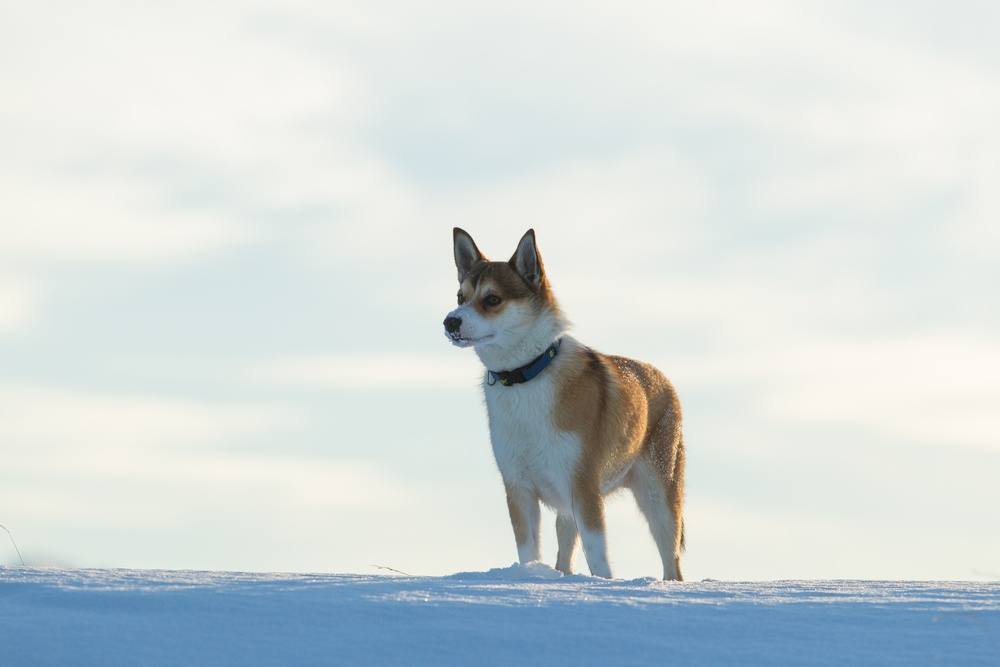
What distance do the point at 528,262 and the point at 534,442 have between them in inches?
48.7

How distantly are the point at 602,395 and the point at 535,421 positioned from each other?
0.55 meters

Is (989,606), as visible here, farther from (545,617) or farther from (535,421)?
(535,421)

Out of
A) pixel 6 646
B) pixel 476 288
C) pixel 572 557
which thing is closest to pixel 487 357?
pixel 476 288

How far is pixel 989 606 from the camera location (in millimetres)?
5352

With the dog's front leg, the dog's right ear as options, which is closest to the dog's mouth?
the dog's right ear

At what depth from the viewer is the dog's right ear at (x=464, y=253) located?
27.9 feet

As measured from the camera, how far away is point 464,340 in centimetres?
776

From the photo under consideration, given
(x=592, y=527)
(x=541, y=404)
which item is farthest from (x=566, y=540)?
(x=541, y=404)

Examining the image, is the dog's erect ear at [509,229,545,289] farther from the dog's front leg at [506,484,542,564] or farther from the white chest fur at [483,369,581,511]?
the dog's front leg at [506,484,542,564]

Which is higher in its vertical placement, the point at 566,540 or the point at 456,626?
the point at 566,540

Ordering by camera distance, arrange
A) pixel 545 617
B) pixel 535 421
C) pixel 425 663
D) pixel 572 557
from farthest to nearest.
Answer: pixel 572 557 → pixel 535 421 → pixel 545 617 → pixel 425 663

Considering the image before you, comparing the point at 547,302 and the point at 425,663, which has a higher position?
the point at 547,302

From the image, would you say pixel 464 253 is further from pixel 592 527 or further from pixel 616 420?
pixel 592 527

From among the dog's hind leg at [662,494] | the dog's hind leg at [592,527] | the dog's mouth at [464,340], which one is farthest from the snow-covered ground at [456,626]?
the dog's hind leg at [662,494]
